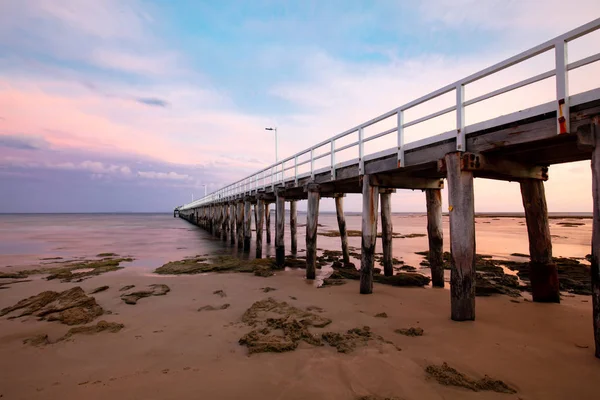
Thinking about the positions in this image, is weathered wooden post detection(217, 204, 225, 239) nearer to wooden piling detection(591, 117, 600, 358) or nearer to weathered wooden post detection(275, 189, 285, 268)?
weathered wooden post detection(275, 189, 285, 268)

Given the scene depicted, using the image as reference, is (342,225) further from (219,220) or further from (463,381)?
(219,220)

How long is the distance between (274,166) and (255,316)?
407 inches

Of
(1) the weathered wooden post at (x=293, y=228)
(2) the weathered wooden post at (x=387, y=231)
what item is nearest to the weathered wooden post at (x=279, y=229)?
(2) the weathered wooden post at (x=387, y=231)

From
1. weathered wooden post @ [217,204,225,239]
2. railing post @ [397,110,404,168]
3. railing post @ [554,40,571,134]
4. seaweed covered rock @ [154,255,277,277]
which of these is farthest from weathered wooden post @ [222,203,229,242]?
railing post @ [554,40,571,134]

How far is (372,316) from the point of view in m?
6.45

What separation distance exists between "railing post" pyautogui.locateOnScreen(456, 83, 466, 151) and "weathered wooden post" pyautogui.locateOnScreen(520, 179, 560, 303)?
2647mm

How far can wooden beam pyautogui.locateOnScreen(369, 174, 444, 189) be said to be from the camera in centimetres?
890

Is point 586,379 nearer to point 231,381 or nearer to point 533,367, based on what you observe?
point 533,367

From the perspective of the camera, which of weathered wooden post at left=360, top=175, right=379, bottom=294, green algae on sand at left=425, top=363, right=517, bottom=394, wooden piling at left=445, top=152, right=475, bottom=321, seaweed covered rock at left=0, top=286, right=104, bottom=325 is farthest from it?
weathered wooden post at left=360, top=175, right=379, bottom=294

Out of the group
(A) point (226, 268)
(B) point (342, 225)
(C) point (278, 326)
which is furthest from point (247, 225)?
(C) point (278, 326)

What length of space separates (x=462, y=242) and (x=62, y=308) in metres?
8.23

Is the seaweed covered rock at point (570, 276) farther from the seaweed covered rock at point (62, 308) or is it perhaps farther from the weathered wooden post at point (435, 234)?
the seaweed covered rock at point (62, 308)

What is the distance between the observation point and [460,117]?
20.1 feet

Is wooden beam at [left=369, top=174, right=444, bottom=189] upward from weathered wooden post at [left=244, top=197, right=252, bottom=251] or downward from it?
upward
